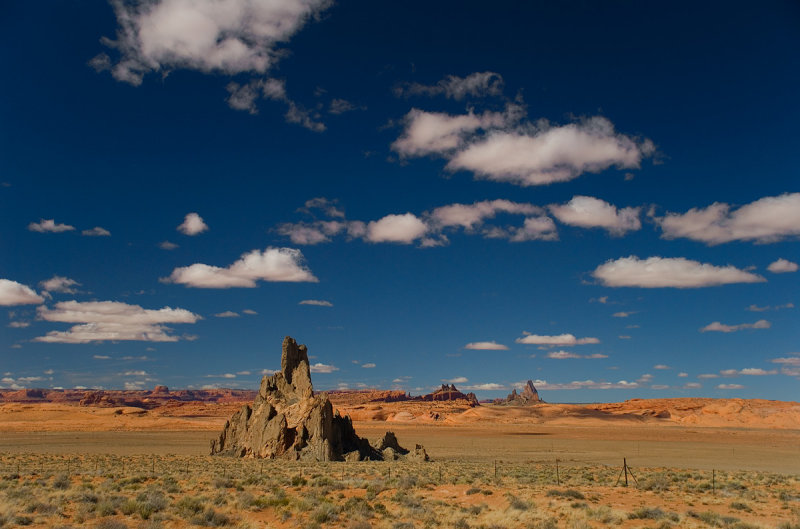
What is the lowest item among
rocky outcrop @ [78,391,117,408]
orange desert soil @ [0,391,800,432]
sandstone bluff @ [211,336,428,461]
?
rocky outcrop @ [78,391,117,408]

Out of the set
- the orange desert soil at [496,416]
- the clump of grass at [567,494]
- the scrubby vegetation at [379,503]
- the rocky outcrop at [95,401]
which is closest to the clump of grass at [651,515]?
the scrubby vegetation at [379,503]

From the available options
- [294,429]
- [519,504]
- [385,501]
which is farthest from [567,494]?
[294,429]

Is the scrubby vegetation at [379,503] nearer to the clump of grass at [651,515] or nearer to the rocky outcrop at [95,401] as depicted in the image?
the clump of grass at [651,515]

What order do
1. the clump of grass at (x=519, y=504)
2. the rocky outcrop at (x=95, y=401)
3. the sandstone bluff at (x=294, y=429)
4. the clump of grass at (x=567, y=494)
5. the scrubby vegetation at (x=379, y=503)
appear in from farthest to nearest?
1. the rocky outcrop at (x=95, y=401)
2. the sandstone bluff at (x=294, y=429)
3. the clump of grass at (x=567, y=494)
4. the clump of grass at (x=519, y=504)
5. the scrubby vegetation at (x=379, y=503)

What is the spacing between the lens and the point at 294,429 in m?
44.7

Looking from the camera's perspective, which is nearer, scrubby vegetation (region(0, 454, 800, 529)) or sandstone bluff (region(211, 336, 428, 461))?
scrubby vegetation (region(0, 454, 800, 529))

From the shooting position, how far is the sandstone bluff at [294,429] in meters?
43.3

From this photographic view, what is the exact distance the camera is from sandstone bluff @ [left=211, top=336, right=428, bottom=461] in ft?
142

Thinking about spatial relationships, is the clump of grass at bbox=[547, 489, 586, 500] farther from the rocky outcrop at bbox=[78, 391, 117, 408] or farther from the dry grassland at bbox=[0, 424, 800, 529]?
the rocky outcrop at bbox=[78, 391, 117, 408]

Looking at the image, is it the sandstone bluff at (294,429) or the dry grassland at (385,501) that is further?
the sandstone bluff at (294,429)

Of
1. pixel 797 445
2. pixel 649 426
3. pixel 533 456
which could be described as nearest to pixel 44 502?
pixel 533 456

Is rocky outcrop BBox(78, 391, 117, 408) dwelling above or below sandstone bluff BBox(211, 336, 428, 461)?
below

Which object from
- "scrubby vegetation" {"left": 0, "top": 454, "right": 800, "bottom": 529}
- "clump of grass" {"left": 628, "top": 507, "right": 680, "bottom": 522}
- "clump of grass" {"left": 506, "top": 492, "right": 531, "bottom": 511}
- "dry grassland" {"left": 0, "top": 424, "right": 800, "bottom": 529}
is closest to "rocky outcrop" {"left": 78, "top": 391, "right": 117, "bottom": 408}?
"dry grassland" {"left": 0, "top": 424, "right": 800, "bottom": 529}

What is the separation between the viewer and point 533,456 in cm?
5594
